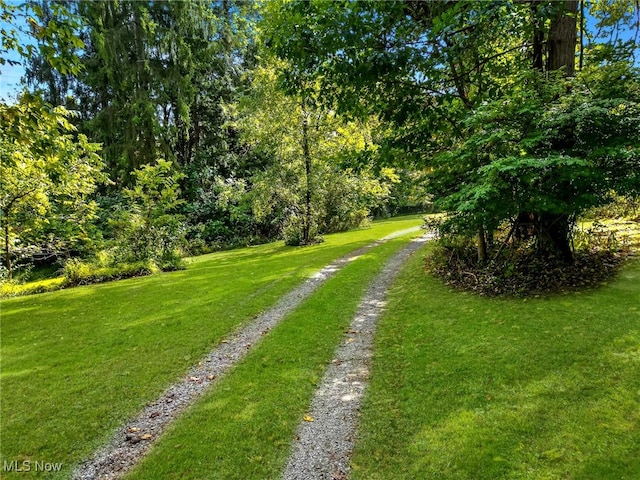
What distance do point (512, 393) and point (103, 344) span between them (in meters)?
7.23

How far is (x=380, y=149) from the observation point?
9281mm

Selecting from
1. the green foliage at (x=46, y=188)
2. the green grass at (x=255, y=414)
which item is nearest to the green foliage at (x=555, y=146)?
the green grass at (x=255, y=414)

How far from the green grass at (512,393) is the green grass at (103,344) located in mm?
3419

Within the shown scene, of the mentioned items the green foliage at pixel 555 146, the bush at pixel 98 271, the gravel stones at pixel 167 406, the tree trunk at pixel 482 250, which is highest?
the green foliage at pixel 555 146

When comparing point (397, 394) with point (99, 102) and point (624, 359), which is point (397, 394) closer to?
point (624, 359)

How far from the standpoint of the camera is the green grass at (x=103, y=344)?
4.61 m

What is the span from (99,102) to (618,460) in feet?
99.3

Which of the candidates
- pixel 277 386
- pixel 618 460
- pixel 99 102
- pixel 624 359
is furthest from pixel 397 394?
pixel 99 102

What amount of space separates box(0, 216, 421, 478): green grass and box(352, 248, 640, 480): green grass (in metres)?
3.42

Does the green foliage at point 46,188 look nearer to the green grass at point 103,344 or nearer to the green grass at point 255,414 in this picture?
the green grass at point 103,344

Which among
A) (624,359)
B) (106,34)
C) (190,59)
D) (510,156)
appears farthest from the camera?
(190,59)

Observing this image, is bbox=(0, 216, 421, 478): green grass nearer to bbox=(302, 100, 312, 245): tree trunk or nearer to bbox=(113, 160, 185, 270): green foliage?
bbox=(113, 160, 185, 270): green foliage

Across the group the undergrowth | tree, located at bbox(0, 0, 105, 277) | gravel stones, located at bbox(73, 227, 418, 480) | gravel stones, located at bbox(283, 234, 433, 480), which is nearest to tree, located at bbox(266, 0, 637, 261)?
the undergrowth

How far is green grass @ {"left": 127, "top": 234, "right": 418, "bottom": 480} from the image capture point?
3787 mm
